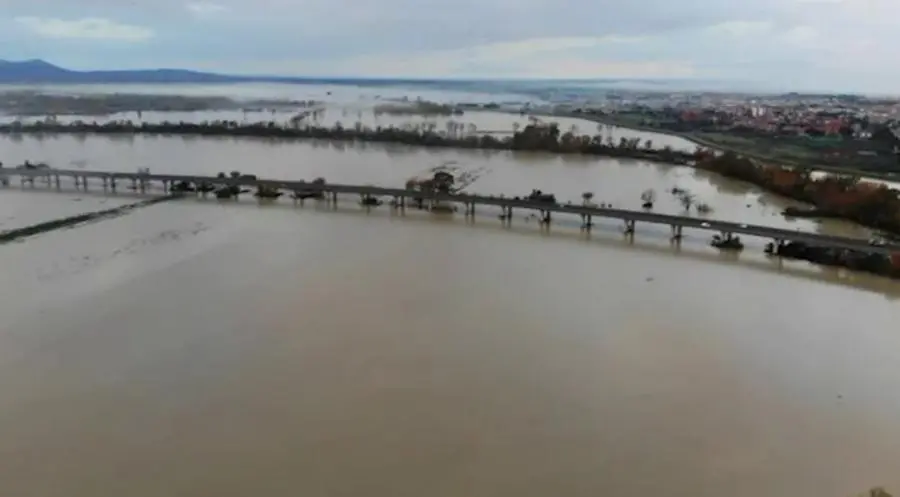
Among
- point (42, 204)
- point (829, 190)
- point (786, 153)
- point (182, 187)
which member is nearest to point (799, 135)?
point (786, 153)

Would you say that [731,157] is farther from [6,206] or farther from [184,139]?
[184,139]

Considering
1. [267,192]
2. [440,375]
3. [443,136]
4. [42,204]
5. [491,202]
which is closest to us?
[440,375]

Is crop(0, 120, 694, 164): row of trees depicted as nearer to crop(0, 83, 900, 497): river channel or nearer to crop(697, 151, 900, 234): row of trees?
crop(697, 151, 900, 234): row of trees

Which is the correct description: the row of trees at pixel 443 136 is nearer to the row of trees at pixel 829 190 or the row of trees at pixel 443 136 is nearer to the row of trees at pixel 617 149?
the row of trees at pixel 617 149

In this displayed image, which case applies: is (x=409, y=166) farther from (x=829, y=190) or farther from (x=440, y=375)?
(x=440, y=375)

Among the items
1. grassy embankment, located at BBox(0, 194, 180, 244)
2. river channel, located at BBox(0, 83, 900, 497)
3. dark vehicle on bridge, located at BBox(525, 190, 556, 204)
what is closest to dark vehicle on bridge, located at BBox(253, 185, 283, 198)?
grassy embankment, located at BBox(0, 194, 180, 244)

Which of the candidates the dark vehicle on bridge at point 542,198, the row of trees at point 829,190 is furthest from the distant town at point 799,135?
the dark vehicle on bridge at point 542,198
